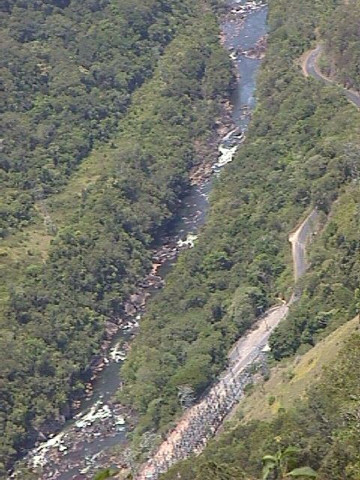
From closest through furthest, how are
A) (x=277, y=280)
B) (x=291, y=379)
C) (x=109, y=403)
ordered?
(x=291, y=379) → (x=109, y=403) → (x=277, y=280)

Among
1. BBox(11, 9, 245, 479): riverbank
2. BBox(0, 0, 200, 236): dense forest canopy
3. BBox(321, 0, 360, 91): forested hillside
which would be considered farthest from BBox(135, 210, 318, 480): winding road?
BBox(321, 0, 360, 91): forested hillside

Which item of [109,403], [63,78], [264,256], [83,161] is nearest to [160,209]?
[83,161]

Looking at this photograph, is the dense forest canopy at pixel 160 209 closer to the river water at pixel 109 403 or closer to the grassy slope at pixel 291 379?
the river water at pixel 109 403

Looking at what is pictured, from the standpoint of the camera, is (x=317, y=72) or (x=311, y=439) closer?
(x=311, y=439)

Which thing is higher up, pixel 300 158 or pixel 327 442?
pixel 327 442

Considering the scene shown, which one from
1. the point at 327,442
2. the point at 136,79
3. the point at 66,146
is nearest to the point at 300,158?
the point at 66,146

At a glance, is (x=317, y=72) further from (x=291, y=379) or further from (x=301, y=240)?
(x=291, y=379)

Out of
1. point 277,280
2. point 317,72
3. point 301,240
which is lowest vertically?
point 277,280

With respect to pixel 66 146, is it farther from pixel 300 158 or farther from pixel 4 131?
pixel 300 158
